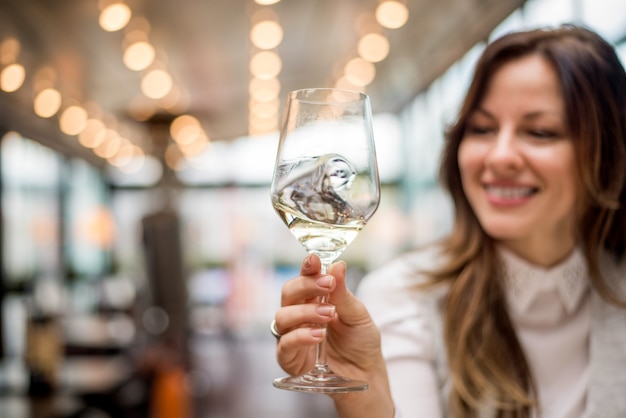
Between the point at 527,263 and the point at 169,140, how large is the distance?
9318mm

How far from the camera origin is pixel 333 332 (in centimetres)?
118

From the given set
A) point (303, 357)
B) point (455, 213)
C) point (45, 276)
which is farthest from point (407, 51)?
point (303, 357)

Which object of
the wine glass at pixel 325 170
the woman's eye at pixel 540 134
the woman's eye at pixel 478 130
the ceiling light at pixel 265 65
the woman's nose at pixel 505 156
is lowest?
the wine glass at pixel 325 170

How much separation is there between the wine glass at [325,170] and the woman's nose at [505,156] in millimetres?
439

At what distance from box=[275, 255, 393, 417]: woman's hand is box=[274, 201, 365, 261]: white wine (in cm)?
2

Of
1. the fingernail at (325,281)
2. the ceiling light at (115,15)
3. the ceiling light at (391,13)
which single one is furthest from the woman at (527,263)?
the ceiling light at (115,15)

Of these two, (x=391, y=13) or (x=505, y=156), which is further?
(x=391, y=13)

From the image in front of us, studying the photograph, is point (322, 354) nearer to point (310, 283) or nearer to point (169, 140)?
point (310, 283)

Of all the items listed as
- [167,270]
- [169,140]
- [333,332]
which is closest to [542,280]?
[333,332]

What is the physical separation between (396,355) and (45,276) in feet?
35.4

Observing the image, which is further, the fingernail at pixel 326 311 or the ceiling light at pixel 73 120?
the ceiling light at pixel 73 120

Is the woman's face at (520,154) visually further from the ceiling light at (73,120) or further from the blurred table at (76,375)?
the ceiling light at (73,120)

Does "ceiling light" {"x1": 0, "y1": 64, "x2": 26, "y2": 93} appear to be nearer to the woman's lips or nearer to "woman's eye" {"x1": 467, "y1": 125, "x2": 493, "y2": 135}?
"woman's eye" {"x1": 467, "y1": 125, "x2": 493, "y2": 135}

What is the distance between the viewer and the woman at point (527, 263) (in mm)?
1423
